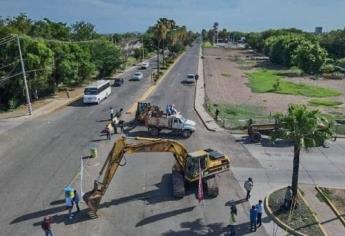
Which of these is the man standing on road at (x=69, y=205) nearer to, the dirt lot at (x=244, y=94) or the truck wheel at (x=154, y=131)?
the truck wheel at (x=154, y=131)

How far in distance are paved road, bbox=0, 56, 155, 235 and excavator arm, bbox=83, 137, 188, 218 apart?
2.76m

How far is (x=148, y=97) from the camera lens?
196 feet

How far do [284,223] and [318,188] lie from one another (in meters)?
5.86

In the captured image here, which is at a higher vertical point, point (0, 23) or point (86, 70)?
point (0, 23)

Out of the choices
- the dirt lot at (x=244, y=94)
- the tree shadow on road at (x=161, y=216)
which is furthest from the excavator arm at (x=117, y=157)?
the dirt lot at (x=244, y=94)

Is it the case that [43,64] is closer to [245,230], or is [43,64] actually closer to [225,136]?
[225,136]

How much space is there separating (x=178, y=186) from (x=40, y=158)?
41.3 ft

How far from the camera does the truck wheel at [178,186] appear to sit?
24984 millimetres

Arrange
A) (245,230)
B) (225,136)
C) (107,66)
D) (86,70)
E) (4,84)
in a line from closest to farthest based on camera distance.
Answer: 1. (245,230)
2. (225,136)
3. (4,84)
4. (86,70)
5. (107,66)

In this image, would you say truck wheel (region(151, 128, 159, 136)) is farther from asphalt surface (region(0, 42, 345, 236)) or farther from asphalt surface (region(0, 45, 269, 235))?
asphalt surface (region(0, 45, 269, 235))

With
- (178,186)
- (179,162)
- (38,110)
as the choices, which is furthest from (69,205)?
(38,110)

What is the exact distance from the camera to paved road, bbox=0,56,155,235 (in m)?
23.6

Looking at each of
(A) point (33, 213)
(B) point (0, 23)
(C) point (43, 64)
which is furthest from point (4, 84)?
(A) point (33, 213)

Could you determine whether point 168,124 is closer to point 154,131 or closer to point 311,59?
point 154,131
